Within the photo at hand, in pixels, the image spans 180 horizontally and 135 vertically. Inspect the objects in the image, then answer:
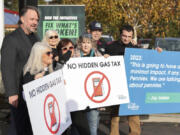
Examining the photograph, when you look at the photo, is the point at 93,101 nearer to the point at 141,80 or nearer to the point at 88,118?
the point at 88,118

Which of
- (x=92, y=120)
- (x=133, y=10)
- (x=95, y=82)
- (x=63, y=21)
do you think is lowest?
(x=92, y=120)

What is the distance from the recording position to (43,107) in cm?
363

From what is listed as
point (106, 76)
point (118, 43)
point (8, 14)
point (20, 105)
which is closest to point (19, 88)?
point (20, 105)

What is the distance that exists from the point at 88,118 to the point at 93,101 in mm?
249

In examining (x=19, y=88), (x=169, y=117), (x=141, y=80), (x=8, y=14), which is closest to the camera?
(x=19, y=88)

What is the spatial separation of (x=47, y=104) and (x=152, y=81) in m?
2.51

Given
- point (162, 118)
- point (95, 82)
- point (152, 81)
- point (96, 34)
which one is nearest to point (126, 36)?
point (96, 34)

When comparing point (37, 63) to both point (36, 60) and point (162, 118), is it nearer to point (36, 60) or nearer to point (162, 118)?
point (36, 60)

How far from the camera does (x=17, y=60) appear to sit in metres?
4.19

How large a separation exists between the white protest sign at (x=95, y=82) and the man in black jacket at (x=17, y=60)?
83 cm

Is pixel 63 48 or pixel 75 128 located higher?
pixel 63 48

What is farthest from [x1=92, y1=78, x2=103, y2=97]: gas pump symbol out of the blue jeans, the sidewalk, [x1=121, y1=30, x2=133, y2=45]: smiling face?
the sidewalk

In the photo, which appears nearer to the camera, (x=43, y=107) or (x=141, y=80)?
(x=43, y=107)

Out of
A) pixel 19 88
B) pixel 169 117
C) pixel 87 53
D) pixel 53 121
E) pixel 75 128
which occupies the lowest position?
pixel 169 117
